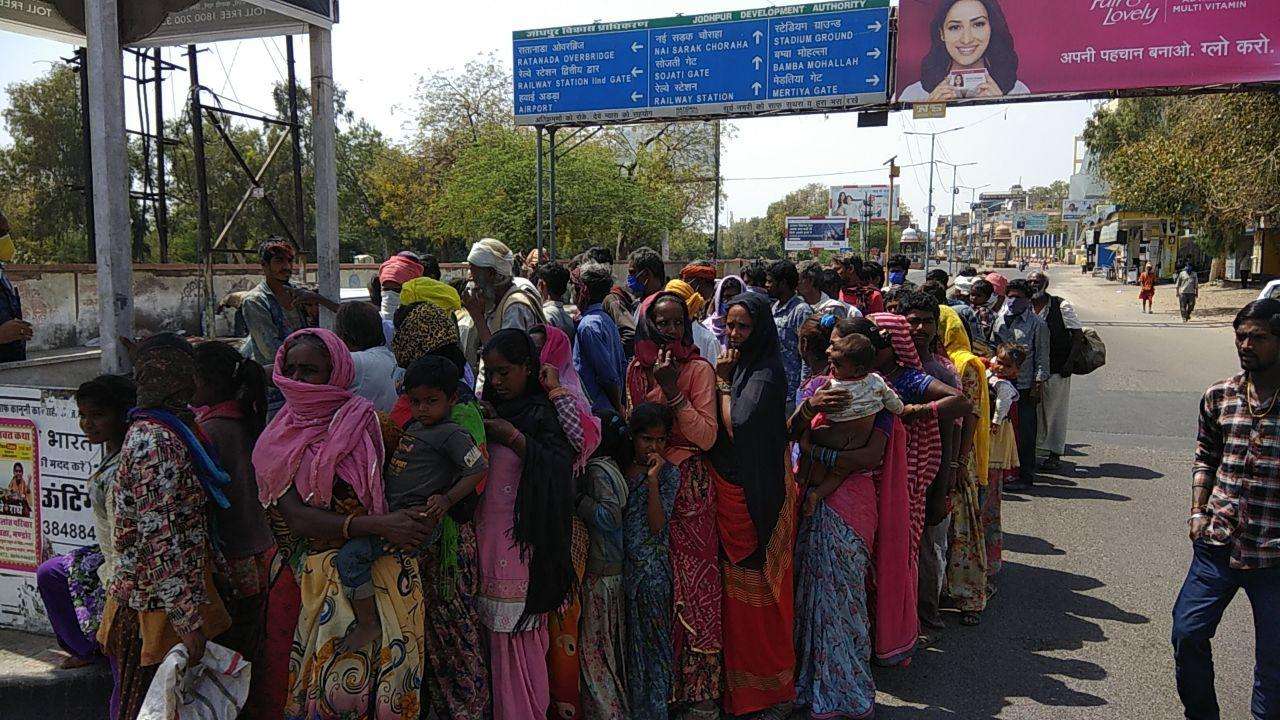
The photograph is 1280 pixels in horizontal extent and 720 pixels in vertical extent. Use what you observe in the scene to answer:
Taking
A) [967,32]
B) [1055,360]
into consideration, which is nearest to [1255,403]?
[1055,360]

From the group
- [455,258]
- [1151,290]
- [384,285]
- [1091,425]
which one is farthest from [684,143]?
[384,285]

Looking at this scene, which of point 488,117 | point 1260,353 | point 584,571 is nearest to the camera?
point 1260,353

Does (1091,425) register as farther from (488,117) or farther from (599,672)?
(488,117)

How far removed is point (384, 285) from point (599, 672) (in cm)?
302

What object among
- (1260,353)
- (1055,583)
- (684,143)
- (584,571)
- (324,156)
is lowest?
(1055,583)

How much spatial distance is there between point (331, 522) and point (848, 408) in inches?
82.1

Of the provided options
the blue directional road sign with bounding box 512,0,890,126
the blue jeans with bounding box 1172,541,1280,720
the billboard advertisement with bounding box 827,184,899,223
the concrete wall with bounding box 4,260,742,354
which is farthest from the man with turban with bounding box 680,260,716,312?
the billboard advertisement with bounding box 827,184,899,223

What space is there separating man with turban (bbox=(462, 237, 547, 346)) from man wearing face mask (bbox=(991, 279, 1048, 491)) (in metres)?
4.81

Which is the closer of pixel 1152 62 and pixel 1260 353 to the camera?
pixel 1260 353

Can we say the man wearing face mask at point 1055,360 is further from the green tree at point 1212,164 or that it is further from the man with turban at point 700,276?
the green tree at point 1212,164

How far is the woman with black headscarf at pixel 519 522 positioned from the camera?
308 cm

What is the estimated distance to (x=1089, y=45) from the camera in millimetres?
11992

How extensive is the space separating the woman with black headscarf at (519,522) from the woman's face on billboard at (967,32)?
11.7 metres

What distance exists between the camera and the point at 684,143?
35.1m
